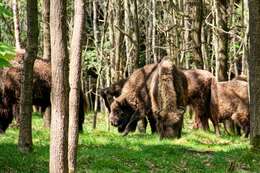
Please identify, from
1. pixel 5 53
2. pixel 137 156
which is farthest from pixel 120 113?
pixel 5 53

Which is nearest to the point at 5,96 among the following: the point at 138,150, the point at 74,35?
the point at 138,150

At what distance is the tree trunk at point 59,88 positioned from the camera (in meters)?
7.15

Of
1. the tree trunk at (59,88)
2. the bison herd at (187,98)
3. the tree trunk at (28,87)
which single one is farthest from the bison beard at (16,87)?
the tree trunk at (59,88)

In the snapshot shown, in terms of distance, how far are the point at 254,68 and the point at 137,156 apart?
10.9 feet

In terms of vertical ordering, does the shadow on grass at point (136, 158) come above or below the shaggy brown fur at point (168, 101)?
below

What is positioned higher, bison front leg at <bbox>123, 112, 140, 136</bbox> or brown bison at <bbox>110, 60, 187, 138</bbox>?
brown bison at <bbox>110, 60, 187, 138</bbox>

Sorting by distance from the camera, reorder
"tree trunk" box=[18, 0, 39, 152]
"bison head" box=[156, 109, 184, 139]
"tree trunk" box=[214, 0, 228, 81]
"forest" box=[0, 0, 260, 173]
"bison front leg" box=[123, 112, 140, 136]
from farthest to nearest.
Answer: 1. "tree trunk" box=[214, 0, 228, 81]
2. "bison front leg" box=[123, 112, 140, 136]
3. "bison head" box=[156, 109, 184, 139]
4. "tree trunk" box=[18, 0, 39, 152]
5. "forest" box=[0, 0, 260, 173]

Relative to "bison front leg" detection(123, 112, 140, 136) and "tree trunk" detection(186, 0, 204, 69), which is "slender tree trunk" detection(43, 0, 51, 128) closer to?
"bison front leg" detection(123, 112, 140, 136)

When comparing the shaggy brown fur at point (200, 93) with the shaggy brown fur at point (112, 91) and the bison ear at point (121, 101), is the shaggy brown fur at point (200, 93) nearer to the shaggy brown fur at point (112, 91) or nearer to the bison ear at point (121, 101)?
the bison ear at point (121, 101)

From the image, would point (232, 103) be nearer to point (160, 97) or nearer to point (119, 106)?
point (160, 97)

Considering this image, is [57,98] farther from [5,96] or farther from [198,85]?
[198,85]

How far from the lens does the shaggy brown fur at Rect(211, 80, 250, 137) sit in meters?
20.3

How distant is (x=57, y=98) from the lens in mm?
7164

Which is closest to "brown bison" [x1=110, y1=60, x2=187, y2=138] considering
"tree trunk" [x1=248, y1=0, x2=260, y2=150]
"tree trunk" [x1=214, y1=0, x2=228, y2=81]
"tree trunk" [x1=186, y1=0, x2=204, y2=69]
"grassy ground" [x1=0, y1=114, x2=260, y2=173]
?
"grassy ground" [x1=0, y1=114, x2=260, y2=173]
